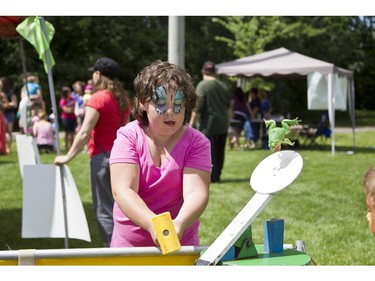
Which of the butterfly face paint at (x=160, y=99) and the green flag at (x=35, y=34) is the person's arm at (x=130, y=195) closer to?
the butterfly face paint at (x=160, y=99)

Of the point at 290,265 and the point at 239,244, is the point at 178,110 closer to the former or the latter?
the point at 239,244

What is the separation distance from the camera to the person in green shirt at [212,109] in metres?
9.58

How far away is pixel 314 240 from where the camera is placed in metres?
6.18

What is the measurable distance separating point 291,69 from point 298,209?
29.0ft

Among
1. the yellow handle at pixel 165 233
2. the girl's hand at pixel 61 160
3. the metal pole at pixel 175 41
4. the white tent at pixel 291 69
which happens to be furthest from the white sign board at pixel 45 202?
the white tent at pixel 291 69

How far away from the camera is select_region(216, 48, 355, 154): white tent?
15508mm

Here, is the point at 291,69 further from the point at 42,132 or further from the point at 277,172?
the point at 277,172

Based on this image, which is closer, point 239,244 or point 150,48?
point 239,244

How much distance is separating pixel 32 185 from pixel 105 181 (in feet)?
2.15

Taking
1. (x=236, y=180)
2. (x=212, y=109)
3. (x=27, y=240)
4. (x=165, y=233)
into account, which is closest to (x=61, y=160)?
(x=27, y=240)

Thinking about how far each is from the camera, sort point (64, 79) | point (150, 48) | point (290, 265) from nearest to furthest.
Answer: point (290, 265) → point (64, 79) → point (150, 48)

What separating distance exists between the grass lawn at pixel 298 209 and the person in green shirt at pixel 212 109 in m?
0.76

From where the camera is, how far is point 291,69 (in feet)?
53.5
